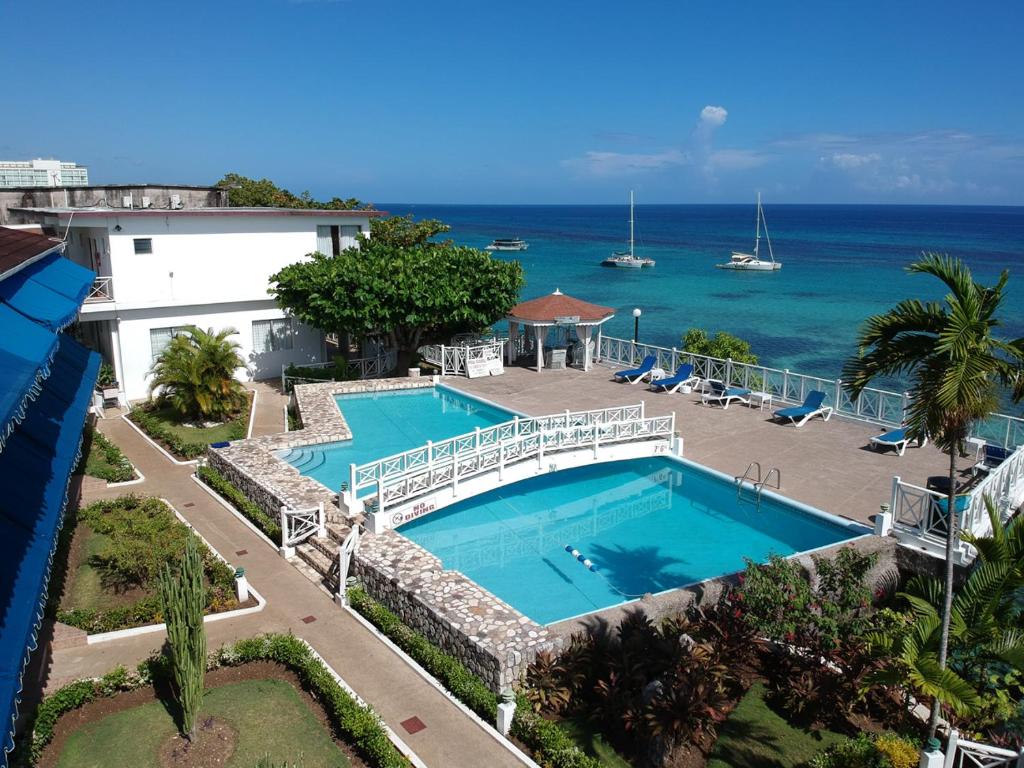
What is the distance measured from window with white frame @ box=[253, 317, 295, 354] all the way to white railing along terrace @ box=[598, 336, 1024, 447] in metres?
12.1

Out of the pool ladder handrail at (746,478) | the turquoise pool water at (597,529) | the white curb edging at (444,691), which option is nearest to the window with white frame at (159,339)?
the turquoise pool water at (597,529)

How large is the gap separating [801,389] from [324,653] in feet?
58.7

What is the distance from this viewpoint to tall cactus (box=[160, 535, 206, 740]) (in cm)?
875

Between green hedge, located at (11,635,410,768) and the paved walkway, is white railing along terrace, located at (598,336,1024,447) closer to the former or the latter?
the paved walkway

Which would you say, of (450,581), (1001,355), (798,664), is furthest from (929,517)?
(450,581)

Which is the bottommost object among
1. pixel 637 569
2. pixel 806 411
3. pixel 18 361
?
pixel 637 569

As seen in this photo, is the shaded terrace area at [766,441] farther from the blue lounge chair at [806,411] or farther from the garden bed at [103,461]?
the garden bed at [103,461]

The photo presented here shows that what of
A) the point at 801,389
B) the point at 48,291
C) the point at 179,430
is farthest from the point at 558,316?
the point at 48,291

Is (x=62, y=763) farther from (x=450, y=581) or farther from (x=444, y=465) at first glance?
(x=444, y=465)

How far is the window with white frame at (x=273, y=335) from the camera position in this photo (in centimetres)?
2825

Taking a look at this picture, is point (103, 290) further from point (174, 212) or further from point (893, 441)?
point (893, 441)

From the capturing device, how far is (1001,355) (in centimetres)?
917

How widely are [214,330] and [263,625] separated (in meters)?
17.3

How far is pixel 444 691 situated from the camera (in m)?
10.8
